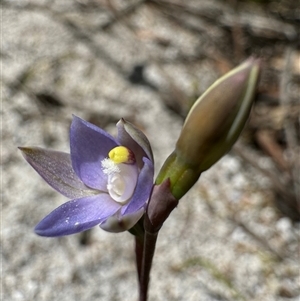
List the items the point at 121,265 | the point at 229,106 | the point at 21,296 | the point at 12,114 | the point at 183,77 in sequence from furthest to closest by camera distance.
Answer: the point at 183,77
the point at 12,114
the point at 121,265
the point at 21,296
the point at 229,106

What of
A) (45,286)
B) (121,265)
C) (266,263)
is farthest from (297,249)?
(45,286)

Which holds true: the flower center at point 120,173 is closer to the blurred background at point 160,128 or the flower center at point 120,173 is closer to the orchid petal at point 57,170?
the orchid petal at point 57,170

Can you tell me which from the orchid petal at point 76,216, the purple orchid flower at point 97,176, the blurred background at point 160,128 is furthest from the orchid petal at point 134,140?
the blurred background at point 160,128

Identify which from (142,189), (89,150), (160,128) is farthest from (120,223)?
(160,128)

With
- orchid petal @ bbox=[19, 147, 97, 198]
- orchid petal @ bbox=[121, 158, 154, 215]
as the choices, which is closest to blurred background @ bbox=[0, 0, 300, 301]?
orchid petal @ bbox=[19, 147, 97, 198]

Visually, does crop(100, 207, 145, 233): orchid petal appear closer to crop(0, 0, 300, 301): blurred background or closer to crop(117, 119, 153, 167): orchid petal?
crop(117, 119, 153, 167): orchid petal

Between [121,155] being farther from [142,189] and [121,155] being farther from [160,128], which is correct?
[160,128]

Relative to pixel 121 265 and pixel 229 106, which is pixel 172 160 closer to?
pixel 229 106
